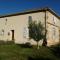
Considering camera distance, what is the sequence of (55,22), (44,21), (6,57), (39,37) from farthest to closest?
(55,22) → (44,21) → (39,37) → (6,57)

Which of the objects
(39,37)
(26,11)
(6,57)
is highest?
(26,11)

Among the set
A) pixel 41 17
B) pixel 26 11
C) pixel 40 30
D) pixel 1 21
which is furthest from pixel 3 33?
pixel 40 30

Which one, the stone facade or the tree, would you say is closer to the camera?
the tree

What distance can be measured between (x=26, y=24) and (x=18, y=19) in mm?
1806

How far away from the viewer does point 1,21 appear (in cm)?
3281

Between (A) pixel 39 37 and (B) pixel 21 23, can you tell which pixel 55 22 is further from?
(A) pixel 39 37

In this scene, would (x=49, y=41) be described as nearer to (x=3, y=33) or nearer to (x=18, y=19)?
(x=18, y=19)

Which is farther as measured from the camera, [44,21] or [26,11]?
[26,11]

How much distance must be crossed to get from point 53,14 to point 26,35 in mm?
5486

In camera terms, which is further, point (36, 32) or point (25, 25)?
point (25, 25)

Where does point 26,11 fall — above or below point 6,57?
above

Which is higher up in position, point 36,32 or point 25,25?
point 25,25

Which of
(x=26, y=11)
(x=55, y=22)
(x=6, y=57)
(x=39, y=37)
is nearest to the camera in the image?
(x=6, y=57)

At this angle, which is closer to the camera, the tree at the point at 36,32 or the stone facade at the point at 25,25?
the tree at the point at 36,32
